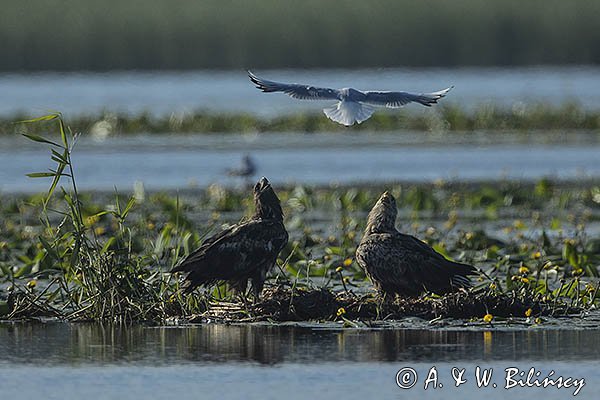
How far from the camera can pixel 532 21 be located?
56.0 metres

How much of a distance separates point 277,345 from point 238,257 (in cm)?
106

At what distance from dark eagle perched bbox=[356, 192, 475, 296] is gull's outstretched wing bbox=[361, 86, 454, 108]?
994mm

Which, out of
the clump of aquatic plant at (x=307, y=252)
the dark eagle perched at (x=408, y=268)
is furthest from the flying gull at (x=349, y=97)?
the clump of aquatic plant at (x=307, y=252)

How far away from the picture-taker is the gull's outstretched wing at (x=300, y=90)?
1045 cm

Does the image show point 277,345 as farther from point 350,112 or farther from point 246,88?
point 246,88

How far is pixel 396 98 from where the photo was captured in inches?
420

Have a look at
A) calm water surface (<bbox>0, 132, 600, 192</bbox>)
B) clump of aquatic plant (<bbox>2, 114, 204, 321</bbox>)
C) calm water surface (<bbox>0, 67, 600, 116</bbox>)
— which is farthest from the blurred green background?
clump of aquatic plant (<bbox>2, 114, 204, 321</bbox>)

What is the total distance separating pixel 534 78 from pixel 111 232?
32849 mm

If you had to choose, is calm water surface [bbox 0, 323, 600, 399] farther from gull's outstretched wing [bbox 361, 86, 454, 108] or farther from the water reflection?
gull's outstretched wing [bbox 361, 86, 454, 108]

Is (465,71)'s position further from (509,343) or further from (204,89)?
(509,343)

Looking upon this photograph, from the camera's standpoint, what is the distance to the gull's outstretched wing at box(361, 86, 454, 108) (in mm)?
10555

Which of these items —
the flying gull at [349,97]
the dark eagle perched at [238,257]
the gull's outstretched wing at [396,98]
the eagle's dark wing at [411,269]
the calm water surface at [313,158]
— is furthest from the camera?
the calm water surface at [313,158]

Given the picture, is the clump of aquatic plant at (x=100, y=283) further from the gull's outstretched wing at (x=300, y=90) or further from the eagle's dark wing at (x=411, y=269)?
the eagle's dark wing at (x=411, y=269)

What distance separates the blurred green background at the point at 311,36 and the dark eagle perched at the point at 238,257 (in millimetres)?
39812
